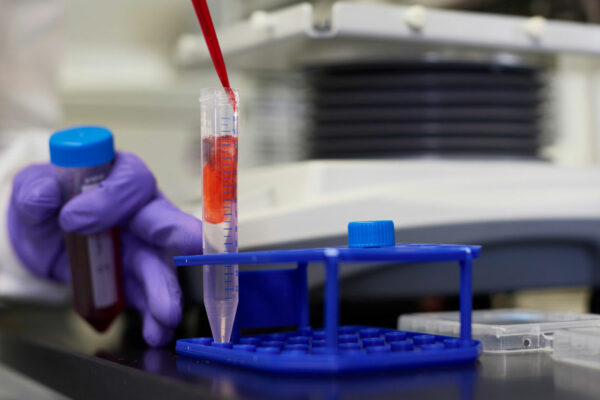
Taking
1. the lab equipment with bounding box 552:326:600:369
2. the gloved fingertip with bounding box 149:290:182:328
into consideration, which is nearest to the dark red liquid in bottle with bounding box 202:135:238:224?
the gloved fingertip with bounding box 149:290:182:328

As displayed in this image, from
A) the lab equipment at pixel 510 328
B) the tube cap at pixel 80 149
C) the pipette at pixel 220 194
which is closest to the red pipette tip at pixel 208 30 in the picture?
the pipette at pixel 220 194

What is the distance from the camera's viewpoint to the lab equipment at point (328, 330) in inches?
19.0

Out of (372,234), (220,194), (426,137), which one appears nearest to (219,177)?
(220,194)

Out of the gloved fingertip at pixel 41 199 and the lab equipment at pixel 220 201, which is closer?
the lab equipment at pixel 220 201

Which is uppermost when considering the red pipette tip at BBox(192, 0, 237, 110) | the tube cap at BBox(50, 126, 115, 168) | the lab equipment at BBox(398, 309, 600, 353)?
the red pipette tip at BBox(192, 0, 237, 110)

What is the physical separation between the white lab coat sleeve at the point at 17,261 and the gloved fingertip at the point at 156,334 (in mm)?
268

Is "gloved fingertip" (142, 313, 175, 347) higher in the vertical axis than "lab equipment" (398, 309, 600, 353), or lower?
lower

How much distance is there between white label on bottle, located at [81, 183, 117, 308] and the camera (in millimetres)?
718

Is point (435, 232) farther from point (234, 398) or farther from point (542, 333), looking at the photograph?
point (234, 398)

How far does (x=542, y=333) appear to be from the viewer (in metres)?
0.61

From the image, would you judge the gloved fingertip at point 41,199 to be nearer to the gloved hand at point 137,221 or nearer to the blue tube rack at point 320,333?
the gloved hand at point 137,221

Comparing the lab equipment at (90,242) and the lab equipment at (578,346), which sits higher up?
the lab equipment at (90,242)

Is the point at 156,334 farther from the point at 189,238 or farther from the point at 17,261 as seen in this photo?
the point at 17,261

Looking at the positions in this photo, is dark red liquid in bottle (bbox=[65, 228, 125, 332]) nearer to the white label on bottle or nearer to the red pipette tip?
the white label on bottle
